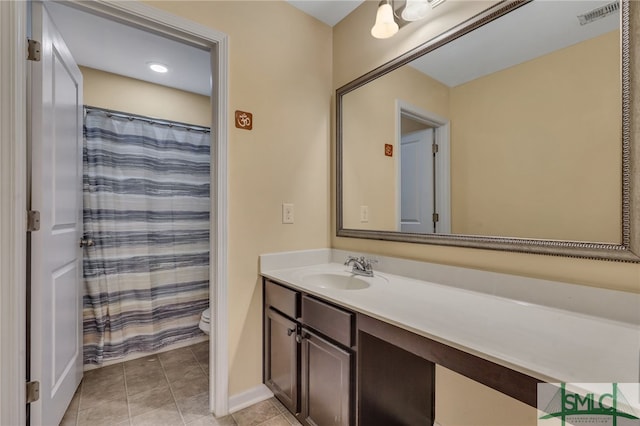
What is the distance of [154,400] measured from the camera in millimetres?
1733

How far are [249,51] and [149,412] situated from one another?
2.17 meters

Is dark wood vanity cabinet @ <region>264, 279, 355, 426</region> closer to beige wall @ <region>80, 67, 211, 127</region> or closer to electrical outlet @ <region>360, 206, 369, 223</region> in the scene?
electrical outlet @ <region>360, 206, 369, 223</region>

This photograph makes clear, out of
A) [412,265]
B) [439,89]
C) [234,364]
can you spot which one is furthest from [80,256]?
[439,89]

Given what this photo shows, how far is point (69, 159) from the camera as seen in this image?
163 centimetres

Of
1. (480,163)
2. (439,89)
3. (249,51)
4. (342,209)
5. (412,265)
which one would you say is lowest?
(412,265)

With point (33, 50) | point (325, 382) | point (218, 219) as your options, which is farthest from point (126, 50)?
point (325, 382)

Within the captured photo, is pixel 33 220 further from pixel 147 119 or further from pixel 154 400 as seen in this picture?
pixel 147 119

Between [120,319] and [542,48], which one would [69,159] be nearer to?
[120,319]

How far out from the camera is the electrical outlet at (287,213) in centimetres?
183

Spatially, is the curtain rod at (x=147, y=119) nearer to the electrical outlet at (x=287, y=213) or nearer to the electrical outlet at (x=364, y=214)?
the electrical outlet at (x=287, y=213)

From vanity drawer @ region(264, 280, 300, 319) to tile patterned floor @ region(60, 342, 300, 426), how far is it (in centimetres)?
60

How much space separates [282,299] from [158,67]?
2145 millimetres

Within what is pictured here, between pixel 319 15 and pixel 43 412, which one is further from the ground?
pixel 319 15

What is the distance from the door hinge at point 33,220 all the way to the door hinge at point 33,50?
0.67m
